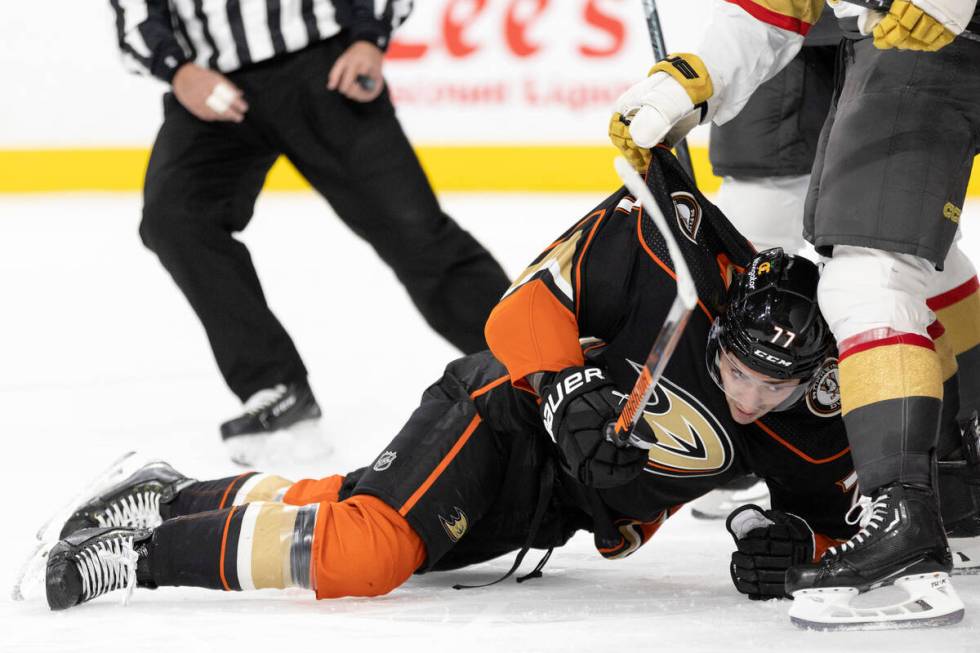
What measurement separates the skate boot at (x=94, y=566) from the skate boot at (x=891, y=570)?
0.81 metres

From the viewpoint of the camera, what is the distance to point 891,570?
5.32 feet

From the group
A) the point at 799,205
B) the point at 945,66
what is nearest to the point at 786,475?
the point at 945,66

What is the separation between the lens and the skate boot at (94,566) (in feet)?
5.90

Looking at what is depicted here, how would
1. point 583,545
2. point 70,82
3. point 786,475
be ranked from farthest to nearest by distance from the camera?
point 70,82 < point 583,545 < point 786,475

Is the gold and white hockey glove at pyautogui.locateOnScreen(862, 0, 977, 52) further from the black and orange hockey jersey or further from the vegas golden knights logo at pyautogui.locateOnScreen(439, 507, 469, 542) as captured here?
the vegas golden knights logo at pyautogui.locateOnScreen(439, 507, 469, 542)

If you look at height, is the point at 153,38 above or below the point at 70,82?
below

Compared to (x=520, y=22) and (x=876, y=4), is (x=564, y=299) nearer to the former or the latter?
Answer: (x=876, y=4)

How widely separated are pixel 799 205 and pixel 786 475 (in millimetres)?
693

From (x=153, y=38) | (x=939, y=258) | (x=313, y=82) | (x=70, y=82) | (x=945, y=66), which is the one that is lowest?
(x=939, y=258)

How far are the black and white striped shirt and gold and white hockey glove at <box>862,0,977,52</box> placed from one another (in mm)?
1643

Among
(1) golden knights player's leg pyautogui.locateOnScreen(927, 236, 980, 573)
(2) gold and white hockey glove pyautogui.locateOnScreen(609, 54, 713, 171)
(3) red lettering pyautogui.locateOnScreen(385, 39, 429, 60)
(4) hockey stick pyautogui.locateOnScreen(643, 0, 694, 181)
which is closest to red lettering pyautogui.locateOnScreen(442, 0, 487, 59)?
(3) red lettering pyautogui.locateOnScreen(385, 39, 429, 60)

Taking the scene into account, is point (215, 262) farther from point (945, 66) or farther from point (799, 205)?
point (945, 66)

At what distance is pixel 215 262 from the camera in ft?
9.77

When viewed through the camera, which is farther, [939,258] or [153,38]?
[153,38]
